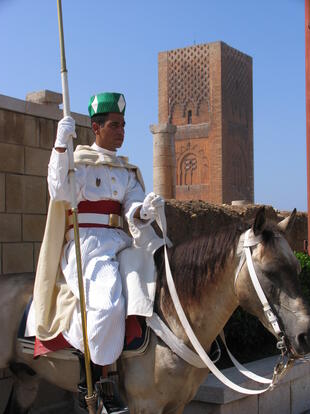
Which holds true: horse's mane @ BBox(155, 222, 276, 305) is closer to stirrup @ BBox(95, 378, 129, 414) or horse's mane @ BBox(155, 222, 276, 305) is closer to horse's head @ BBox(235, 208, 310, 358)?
horse's head @ BBox(235, 208, 310, 358)

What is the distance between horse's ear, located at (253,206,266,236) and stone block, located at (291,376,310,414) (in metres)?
3.29

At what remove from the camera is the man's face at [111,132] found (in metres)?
3.52

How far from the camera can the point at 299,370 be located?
5.66 m

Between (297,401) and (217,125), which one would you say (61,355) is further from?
(217,125)

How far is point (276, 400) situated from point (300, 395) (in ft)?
1.66

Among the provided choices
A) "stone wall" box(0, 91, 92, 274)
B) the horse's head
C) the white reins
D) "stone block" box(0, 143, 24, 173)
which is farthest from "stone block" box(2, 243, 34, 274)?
the horse's head

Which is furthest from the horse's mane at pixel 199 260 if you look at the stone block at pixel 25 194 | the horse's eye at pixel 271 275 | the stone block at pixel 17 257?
the stone block at pixel 25 194

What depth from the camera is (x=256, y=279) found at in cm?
281

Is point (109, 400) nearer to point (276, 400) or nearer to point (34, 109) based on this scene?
point (276, 400)

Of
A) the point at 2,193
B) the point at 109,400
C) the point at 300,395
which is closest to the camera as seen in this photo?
the point at 109,400

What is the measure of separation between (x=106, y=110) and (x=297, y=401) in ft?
12.7

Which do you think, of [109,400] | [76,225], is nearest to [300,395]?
[109,400]

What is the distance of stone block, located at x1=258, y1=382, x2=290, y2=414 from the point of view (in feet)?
17.0

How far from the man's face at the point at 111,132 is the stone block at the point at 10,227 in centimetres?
187
